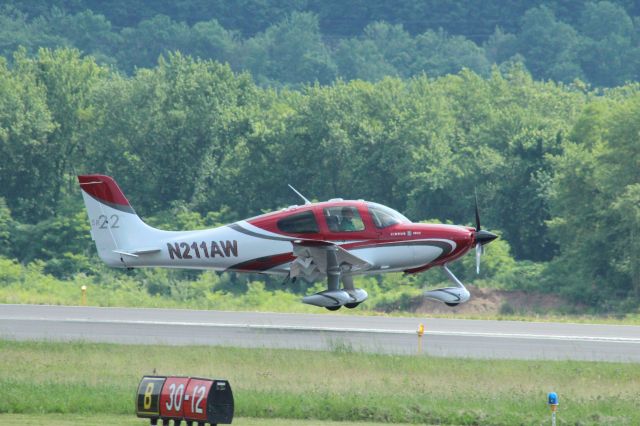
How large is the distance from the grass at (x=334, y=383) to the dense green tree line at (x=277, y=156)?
26.9 m

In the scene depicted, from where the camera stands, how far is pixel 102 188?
113 feet

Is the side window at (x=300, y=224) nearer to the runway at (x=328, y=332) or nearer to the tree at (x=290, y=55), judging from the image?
the runway at (x=328, y=332)

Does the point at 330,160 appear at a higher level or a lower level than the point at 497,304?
higher

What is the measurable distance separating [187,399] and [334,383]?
7500 mm

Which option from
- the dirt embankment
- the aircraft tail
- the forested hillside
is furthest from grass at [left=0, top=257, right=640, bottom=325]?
the aircraft tail

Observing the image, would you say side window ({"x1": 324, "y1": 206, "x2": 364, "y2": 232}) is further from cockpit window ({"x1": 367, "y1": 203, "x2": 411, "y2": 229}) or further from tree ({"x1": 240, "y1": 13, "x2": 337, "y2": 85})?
tree ({"x1": 240, "y1": 13, "x2": 337, "y2": 85})

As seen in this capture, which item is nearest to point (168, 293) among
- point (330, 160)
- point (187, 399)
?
point (330, 160)

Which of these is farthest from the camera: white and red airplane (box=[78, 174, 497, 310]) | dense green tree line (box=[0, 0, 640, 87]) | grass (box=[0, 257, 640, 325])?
dense green tree line (box=[0, 0, 640, 87])

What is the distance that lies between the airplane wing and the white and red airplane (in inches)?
0.9

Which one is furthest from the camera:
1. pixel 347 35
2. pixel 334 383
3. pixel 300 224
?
pixel 347 35

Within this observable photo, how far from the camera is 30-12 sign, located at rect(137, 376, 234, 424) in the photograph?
19.9 m

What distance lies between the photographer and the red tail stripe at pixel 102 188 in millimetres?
34469

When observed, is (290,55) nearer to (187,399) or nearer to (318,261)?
(318,261)

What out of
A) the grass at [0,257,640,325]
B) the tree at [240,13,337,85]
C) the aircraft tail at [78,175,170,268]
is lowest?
the grass at [0,257,640,325]
